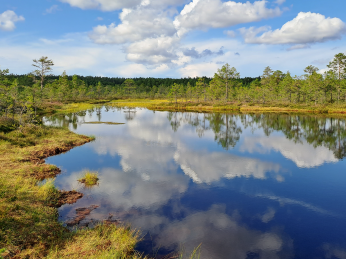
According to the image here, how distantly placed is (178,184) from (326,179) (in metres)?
14.4

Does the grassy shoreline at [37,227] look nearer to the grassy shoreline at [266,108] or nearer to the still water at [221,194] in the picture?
the still water at [221,194]

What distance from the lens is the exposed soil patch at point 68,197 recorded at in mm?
16236

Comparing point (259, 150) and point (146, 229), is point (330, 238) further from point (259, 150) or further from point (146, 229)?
point (259, 150)

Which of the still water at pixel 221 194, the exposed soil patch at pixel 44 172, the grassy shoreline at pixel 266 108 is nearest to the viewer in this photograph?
the still water at pixel 221 194

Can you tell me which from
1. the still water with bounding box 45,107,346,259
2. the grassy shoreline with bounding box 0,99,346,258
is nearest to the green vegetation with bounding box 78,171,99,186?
the still water with bounding box 45,107,346,259

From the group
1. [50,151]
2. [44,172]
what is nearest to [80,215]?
[44,172]

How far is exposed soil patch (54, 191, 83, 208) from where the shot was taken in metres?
16.2

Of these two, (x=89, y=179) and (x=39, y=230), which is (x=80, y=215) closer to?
(x=39, y=230)

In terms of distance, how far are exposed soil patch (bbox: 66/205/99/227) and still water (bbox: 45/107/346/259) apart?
0.42m

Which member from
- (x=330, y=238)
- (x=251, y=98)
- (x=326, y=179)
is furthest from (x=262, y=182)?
(x=251, y=98)

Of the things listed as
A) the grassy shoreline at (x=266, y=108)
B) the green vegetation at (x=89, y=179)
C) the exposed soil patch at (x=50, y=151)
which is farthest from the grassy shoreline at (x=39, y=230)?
the grassy shoreline at (x=266, y=108)

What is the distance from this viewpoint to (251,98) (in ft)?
398

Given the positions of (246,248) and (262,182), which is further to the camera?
(262,182)

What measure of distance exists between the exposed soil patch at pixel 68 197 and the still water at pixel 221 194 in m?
0.57
